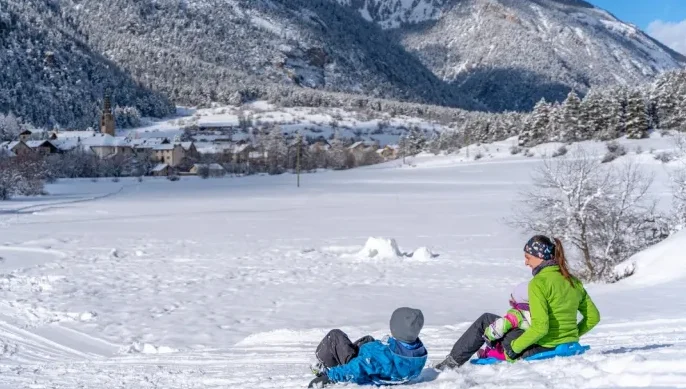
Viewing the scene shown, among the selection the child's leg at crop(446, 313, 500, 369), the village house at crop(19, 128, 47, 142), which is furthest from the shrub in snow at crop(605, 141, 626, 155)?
the village house at crop(19, 128, 47, 142)

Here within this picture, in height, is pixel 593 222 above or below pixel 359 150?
below

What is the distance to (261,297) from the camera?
14.4 metres

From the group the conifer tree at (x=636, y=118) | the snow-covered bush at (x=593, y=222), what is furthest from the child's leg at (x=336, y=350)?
the conifer tree at (x=636, y=118)

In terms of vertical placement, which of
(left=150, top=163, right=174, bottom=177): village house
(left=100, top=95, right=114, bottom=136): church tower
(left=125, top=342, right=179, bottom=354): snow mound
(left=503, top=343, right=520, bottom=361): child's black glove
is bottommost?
(left=125, top=342, right=179, bottom=354): snow mound

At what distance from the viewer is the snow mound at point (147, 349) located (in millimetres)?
9852

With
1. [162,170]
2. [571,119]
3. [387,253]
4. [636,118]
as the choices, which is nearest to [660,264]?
[387,253]

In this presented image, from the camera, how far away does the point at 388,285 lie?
16.1 m

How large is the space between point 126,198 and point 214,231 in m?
23.8

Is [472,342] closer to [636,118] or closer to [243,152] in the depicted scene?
[636,118]

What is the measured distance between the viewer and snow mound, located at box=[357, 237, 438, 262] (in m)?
20.5

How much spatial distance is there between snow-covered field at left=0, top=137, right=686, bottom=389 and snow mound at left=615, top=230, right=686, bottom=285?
0.04 meters

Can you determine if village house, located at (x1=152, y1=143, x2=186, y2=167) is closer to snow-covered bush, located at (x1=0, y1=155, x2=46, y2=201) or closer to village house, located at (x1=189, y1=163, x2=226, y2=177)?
village house, located at (x1=189, y1=163, x2=226, y2=177)

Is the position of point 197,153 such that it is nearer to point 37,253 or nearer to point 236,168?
point 236,168

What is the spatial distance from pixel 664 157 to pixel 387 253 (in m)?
38.9
